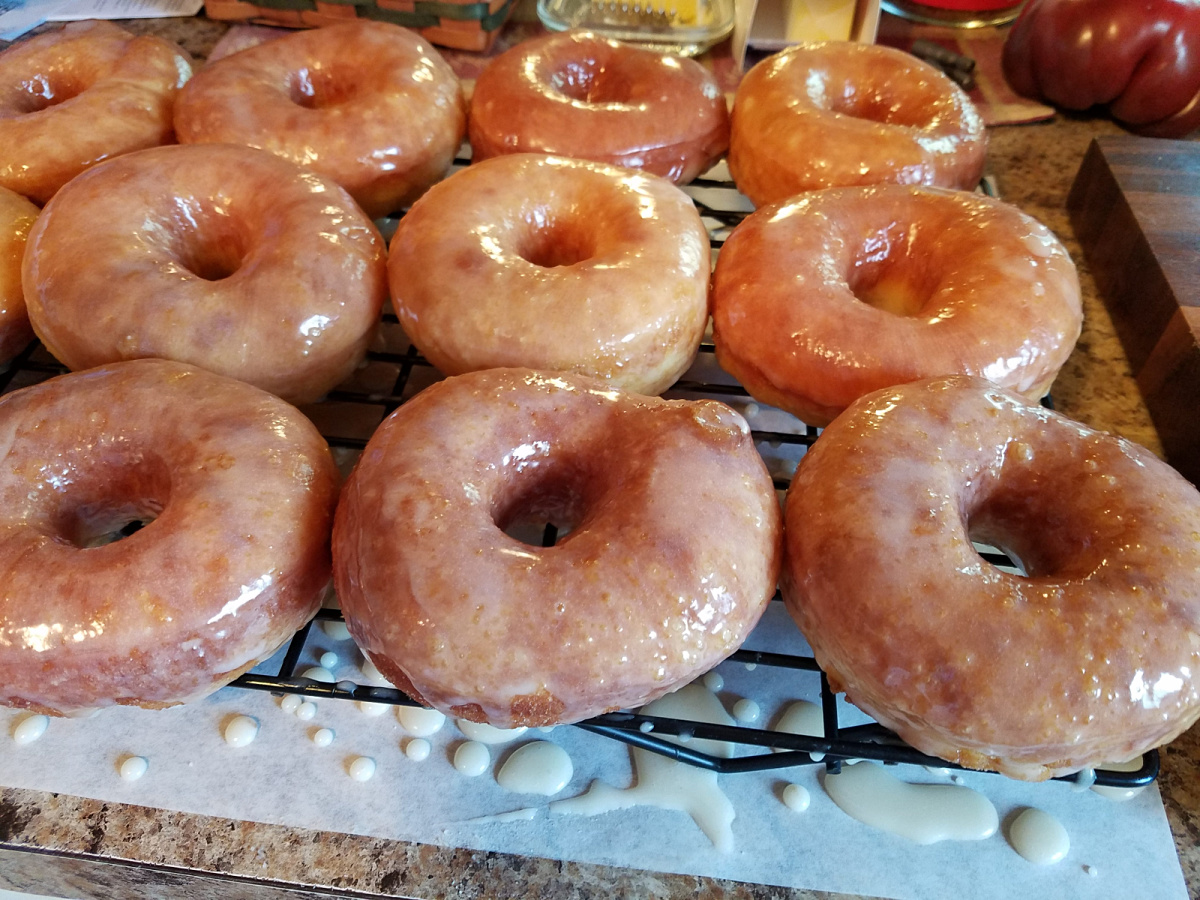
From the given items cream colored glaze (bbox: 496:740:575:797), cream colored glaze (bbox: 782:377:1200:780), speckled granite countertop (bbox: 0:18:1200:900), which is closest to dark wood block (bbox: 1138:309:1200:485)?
cream colored glaze (bbox: 782:377:1200:780)

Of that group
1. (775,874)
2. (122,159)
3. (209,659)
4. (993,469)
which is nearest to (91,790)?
(209,659)

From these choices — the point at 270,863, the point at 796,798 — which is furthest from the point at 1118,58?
the point at 270,863

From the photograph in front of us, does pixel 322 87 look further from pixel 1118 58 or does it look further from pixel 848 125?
pixel 1118 58

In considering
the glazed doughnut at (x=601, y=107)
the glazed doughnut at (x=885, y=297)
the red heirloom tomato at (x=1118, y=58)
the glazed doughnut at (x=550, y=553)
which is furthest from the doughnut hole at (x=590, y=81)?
the red heirloom tomato at (x=1118, y=58)

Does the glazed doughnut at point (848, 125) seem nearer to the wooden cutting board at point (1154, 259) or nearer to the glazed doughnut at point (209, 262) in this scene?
the wooden cutting board at point (1154, 259)

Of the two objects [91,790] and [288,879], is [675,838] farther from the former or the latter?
[91,790]

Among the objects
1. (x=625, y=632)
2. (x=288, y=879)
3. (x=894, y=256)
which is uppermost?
(x=894, y=256)

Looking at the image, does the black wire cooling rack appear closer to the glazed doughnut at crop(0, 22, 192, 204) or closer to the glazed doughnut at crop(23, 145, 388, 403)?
the glazed doughnut at crop(23, 145, 388, 403)
